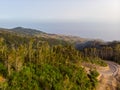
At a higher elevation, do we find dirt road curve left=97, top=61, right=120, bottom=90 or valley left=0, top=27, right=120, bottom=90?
valley left=0, top=27, right=120, bottom=90

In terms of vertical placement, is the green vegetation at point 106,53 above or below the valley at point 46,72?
below

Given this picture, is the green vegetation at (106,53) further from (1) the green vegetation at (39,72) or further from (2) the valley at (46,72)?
(1) the green vegetation at (39,72)

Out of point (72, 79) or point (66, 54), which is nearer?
point (72, 79)

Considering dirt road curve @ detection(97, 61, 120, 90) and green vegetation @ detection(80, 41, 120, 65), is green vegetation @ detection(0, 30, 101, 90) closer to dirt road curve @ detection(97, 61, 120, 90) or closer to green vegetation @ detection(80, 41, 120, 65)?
dirt road curve @ detection(97, 61, 120, 90)

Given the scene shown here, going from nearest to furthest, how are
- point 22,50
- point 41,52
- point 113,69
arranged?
1. point 22,50
2. point 41,52
3. point 113,69

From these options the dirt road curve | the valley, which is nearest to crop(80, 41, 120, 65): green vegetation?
the dirt road curve

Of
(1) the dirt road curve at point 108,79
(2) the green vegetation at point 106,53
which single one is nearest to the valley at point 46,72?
(1) the dirt road curve at point 108,79

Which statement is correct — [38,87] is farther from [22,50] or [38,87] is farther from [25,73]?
[22,50]

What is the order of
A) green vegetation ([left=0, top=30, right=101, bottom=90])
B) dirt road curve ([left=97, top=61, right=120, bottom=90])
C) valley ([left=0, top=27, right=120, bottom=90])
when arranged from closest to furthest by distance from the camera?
1. green vegetation ([left=0, top=30, right=101, bottom=90])
2. valley ([left=0, top=27, right=120, bottom=90])
3. dirt road curve ([left=97, top=61, right=120, bottom=90])

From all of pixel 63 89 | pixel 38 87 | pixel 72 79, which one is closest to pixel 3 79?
→ pixel 38 87

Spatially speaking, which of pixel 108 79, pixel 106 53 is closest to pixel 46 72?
pixel 108 79

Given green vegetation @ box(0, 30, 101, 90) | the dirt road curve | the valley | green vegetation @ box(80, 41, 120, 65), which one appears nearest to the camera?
green vegetation @ box(0, 30, 101, 90)
